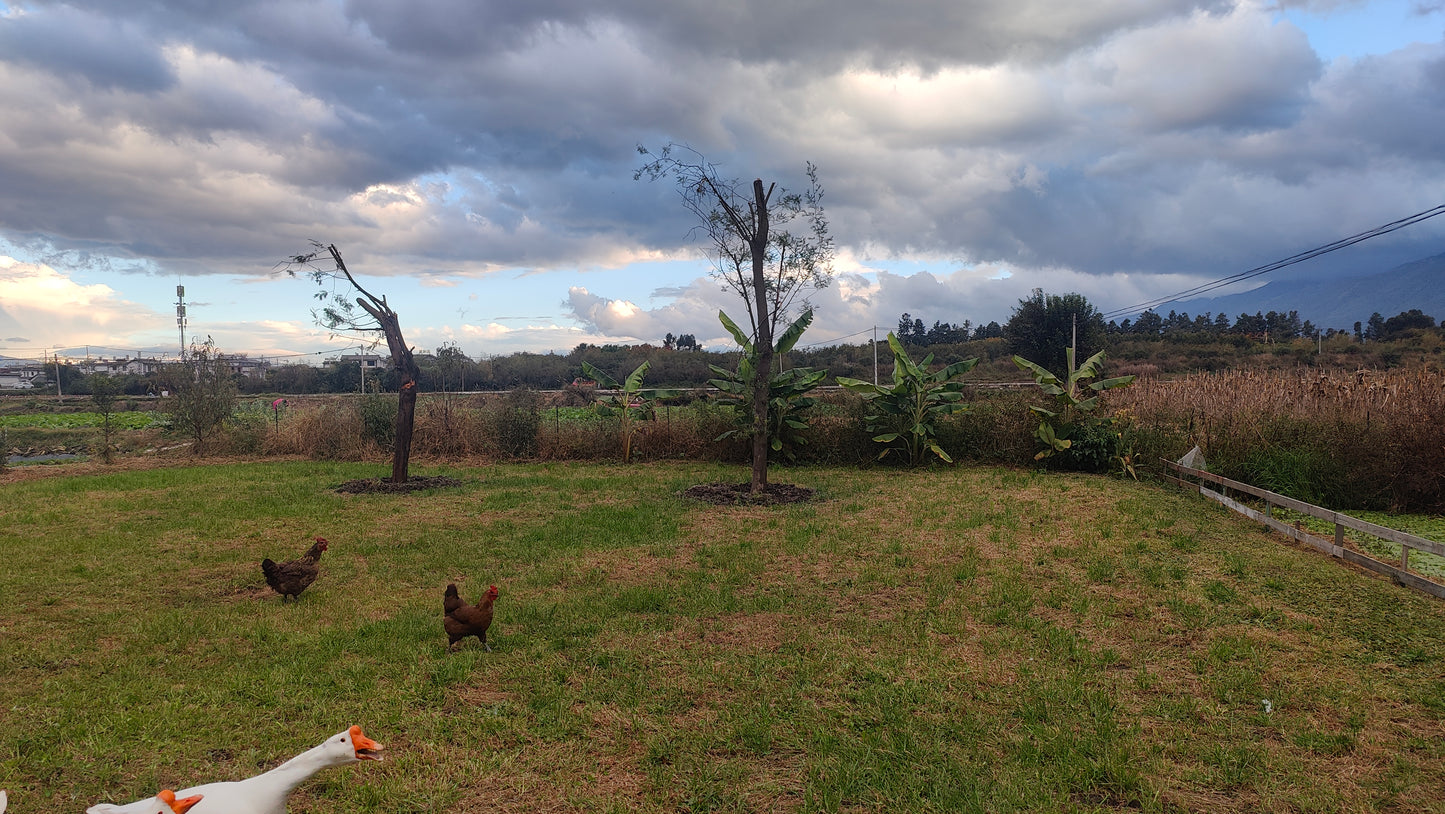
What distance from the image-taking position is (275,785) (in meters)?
2.73

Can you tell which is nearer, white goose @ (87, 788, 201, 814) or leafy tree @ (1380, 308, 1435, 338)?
white goose @ (87, 788, 201, 814)

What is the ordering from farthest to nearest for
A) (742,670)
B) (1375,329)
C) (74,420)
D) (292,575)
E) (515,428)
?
(1375,329)
(74,420)
(515,428)
(292,575)
(742,670)

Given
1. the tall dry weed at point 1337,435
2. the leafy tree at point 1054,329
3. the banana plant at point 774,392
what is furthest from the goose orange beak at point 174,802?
the leafy tree at point 1054,329

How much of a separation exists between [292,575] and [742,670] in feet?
13.4

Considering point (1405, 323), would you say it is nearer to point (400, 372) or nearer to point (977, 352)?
point (977, 352)

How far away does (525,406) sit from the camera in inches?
666

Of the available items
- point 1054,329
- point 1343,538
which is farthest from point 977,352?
point 1343,538

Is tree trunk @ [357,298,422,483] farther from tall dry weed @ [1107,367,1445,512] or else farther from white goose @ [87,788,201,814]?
A: tall dry weed @ [1107,367,1445,512]

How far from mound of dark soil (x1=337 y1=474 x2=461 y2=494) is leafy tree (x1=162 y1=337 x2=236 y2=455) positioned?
280 inches

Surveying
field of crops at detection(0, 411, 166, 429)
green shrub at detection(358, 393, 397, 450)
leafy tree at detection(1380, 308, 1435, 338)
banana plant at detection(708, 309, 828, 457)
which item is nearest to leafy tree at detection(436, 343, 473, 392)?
green shrub at detection(358, 393, 397, 450)

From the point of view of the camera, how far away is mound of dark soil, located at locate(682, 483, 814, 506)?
10883 mm

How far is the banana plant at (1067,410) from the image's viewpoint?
1388cm

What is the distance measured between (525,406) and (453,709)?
13292 millimetres

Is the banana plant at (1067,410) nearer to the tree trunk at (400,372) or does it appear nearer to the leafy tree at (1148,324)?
the tree trunk at (400,372)
